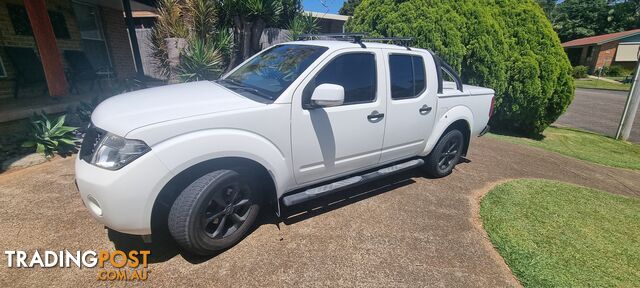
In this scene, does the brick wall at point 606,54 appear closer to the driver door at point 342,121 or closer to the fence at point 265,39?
the fence at point 265,39

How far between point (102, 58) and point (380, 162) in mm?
9964

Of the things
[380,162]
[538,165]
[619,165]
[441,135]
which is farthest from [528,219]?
[619,165]

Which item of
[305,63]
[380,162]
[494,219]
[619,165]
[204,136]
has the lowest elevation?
[619,165]

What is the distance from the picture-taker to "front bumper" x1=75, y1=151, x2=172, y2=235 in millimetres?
2186

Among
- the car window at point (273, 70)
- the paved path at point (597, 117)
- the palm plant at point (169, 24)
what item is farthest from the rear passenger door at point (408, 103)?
the paved path at point (597, 117)

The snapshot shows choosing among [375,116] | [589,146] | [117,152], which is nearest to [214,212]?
[117,152]

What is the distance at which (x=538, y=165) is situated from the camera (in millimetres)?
6004

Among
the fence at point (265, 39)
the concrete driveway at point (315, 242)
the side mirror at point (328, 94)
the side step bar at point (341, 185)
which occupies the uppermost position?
the fence at point (265, 39)

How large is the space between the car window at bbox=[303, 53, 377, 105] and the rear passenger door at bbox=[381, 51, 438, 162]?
24 cm

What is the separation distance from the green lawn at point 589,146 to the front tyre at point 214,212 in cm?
749

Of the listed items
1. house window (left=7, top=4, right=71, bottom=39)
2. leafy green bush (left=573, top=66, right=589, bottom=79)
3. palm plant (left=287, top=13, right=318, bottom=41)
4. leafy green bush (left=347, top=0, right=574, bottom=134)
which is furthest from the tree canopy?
house window (left=7, top=4, right=71, bottom=39)

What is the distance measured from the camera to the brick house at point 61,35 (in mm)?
5742

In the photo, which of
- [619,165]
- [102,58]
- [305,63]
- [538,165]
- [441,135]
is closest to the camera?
[305,63]

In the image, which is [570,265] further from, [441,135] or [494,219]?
[441,135]
